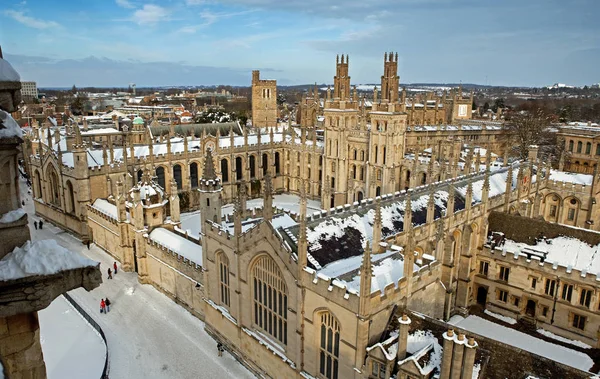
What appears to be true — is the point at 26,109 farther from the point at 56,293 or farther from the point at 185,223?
the point at 56,293

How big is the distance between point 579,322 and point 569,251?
423 cm

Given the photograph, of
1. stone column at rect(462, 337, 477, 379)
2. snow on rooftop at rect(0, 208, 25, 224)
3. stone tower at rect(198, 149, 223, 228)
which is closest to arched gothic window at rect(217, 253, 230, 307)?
stone tower at rect(198, 149, 223, 228)

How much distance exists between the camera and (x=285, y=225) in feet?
74.9

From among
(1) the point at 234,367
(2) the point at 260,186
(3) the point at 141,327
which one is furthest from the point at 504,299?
(2) the point at 260,186

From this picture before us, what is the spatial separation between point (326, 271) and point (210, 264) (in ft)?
28.4

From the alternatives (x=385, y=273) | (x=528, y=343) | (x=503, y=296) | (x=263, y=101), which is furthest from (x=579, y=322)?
(x=263, y=101)

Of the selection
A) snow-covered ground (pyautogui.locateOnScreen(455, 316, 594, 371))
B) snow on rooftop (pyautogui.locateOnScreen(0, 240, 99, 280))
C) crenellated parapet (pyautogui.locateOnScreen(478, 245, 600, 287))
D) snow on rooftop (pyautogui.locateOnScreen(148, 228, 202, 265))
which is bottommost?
snow-covered ground (pyautogui.locateOnScreen(455, 316, 594, 371))

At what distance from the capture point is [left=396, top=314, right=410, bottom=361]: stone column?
1549 cm

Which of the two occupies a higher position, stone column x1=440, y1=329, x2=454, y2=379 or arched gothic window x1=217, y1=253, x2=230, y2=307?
stone column x1=440, y1=329, x2=454, y2=379

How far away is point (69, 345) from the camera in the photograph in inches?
932

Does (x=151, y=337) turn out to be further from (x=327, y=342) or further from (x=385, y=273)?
(x=385, y=273)

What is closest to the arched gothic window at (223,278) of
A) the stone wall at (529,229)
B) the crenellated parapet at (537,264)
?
the crenellated parapet at (537,264)

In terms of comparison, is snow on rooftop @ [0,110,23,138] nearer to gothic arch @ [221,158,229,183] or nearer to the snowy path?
the snowy path

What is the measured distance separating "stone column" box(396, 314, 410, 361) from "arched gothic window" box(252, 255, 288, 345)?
19.7 feet
